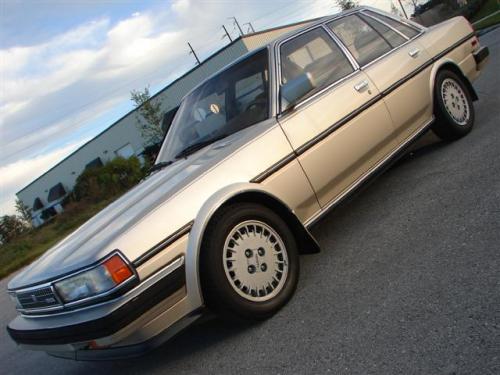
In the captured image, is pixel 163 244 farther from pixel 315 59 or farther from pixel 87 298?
pixel 315 59

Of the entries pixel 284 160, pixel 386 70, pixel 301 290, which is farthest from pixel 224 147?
pixel 386 70

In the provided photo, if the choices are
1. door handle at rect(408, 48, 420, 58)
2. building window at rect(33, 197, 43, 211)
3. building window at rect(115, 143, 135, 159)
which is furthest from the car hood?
building window at rect(33, 197, 43, 211)

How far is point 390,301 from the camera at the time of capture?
2.83 m

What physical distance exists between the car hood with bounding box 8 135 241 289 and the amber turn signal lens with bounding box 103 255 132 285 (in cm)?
5

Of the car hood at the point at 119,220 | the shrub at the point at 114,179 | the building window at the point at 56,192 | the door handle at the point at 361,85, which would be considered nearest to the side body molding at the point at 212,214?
the car hood at the point at 119,220

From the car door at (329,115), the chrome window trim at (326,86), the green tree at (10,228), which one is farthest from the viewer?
the green tree at (10,228)

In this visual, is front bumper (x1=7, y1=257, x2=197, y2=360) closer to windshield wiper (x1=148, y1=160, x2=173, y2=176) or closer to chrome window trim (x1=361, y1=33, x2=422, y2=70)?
windshield wiper (x1=148, y1=160, x2=173, y2=176)

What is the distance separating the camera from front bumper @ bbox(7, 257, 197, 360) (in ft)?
8.84

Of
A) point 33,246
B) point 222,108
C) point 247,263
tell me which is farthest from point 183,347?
point 33,246

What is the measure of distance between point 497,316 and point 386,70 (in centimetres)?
291

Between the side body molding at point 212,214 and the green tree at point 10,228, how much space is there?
112 ft

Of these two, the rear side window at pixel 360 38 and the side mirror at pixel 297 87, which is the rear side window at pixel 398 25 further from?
the side mirror at pixel 297 87

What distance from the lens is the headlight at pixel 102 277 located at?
2.71 metres

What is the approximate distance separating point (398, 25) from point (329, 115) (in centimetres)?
196
